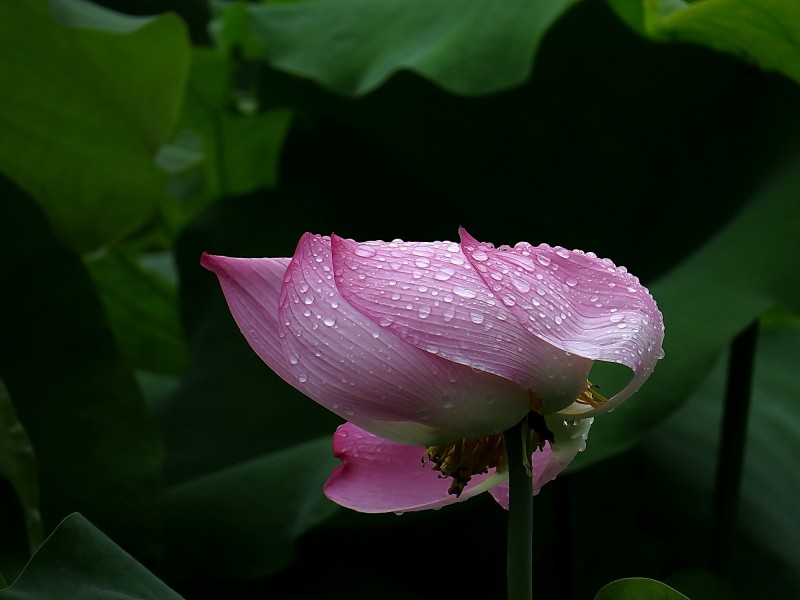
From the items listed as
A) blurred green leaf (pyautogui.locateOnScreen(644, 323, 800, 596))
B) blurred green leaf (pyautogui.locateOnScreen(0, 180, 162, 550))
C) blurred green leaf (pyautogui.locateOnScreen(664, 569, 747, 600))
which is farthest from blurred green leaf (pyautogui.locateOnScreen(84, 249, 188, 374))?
blurred green leaf (pyautogui.locateOnScreen(664, 569, 747, 600))

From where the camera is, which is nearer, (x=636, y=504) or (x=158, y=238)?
(x=636, y=504)

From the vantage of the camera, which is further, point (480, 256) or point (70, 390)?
point (70, 390)

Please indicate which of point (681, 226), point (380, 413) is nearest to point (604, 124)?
point (681, 226)

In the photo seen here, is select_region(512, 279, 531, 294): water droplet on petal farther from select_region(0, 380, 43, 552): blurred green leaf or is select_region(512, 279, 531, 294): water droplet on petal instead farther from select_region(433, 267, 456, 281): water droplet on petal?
select_region(0, 380, 43, 552): blurred green leaf

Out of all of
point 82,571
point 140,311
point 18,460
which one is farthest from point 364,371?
point 140,311

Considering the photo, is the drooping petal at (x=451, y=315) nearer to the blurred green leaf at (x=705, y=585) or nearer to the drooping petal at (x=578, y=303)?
the drooping petal at (x=578, y=303)

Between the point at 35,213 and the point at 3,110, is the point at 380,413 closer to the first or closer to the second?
the point at 35,213

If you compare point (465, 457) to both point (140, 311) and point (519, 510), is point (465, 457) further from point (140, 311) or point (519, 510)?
point (140, 311)
